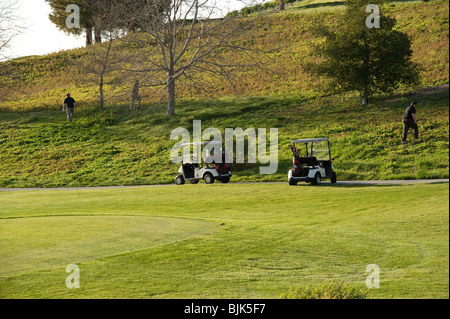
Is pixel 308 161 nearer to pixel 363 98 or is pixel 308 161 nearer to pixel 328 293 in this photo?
pixel 363 98

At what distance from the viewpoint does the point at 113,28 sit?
37.9 m

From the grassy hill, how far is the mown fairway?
919 cm

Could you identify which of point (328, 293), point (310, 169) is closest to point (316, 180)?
point (310, 169)

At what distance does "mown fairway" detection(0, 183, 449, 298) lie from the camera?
6977mm

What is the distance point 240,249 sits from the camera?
9.77 meters

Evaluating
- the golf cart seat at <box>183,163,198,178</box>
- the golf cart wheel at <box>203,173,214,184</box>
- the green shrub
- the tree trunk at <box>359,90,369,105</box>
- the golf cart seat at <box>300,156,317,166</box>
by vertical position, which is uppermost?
the tree trunk at <box>359,90,369,105</box>

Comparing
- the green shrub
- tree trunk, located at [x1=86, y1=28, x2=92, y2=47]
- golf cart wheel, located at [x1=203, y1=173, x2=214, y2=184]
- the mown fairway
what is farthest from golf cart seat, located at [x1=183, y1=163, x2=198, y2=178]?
tree trunk, located at [x1=86, y1=28, x2=92, y2=47]

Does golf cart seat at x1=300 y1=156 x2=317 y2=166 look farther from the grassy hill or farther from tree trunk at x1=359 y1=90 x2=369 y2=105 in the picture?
tree trunk at x1=359 y1=90 x2=369 y2=105

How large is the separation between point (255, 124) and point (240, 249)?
91.7ft

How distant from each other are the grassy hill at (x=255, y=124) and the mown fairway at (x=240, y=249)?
919cm

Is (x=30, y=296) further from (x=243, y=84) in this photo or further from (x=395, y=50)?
(x=243, y=84)

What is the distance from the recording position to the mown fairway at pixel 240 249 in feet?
22.9

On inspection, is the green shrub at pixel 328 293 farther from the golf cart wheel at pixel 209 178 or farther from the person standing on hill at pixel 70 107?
the person standing on hill at pixel 70 107

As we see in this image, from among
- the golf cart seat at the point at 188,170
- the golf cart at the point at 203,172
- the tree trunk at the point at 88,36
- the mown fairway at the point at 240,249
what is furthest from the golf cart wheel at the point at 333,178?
the tree trunk at the point at 88,36
